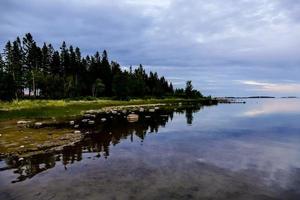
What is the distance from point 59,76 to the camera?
386ft

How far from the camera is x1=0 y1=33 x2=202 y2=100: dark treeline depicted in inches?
3885

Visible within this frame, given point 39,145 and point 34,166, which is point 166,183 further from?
point 39,145

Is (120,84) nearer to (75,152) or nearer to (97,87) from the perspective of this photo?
(97,87)

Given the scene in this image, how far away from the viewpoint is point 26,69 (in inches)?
4220

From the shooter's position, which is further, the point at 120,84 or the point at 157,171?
the point at 120,84

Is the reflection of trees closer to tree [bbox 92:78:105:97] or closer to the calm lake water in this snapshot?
the calm lake water

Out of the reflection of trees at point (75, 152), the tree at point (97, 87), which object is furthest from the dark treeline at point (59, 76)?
the reflection of trees at point (75, 152)

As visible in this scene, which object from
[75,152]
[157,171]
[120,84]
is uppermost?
[120,84]

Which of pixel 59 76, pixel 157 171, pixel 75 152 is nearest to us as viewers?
pixel 157 171

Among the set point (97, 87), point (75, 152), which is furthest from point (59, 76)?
point (75, 152)

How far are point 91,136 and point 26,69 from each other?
283 feet

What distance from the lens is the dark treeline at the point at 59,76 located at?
9869 cm

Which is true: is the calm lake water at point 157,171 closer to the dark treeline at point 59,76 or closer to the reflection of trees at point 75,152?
the reflection of trees at point 75,152

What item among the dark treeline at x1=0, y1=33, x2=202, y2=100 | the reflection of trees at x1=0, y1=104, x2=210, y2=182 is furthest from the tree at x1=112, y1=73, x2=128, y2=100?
the reflection of trees at x1=0, y1=104, x2=210, y2=182
